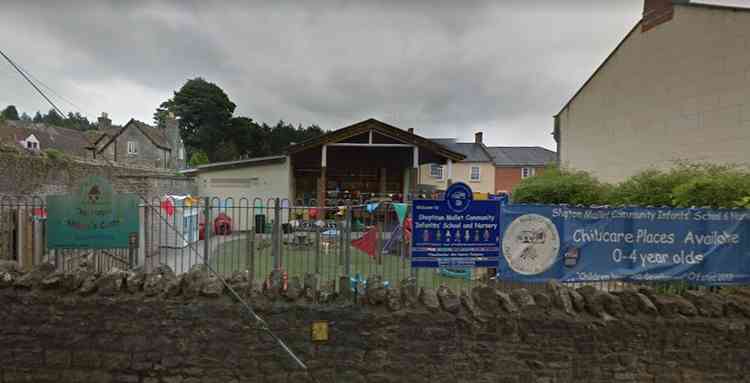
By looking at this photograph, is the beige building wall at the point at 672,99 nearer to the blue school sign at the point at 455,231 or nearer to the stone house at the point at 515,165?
the blue school sign at the point at 455,231

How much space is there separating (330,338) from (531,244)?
2581 mm

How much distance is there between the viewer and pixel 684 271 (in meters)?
3.98

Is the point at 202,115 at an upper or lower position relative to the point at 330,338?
upper

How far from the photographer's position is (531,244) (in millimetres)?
3949

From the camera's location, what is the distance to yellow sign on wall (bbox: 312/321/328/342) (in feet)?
11.3

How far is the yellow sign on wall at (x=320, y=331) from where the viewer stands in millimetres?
3445

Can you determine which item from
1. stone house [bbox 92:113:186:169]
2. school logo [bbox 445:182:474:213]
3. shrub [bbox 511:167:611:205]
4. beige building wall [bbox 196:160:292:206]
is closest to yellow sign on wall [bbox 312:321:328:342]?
school logo [bbox 445:182:474:213]

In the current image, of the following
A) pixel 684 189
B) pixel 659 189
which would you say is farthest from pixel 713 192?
pixel 659 189

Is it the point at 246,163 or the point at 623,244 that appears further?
the point at 246,163

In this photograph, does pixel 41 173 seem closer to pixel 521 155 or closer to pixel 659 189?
pixel 659 189

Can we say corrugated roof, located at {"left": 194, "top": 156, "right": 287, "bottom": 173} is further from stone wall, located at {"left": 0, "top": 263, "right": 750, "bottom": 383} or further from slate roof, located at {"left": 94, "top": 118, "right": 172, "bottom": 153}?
slate roof, located at {"left": 94, "top": 118, "right": 172, "bottom": 153}

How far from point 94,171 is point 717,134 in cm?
1578

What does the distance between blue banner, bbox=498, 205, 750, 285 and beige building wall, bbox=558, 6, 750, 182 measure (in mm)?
5273

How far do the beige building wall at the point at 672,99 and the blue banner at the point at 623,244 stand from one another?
5273 mm
